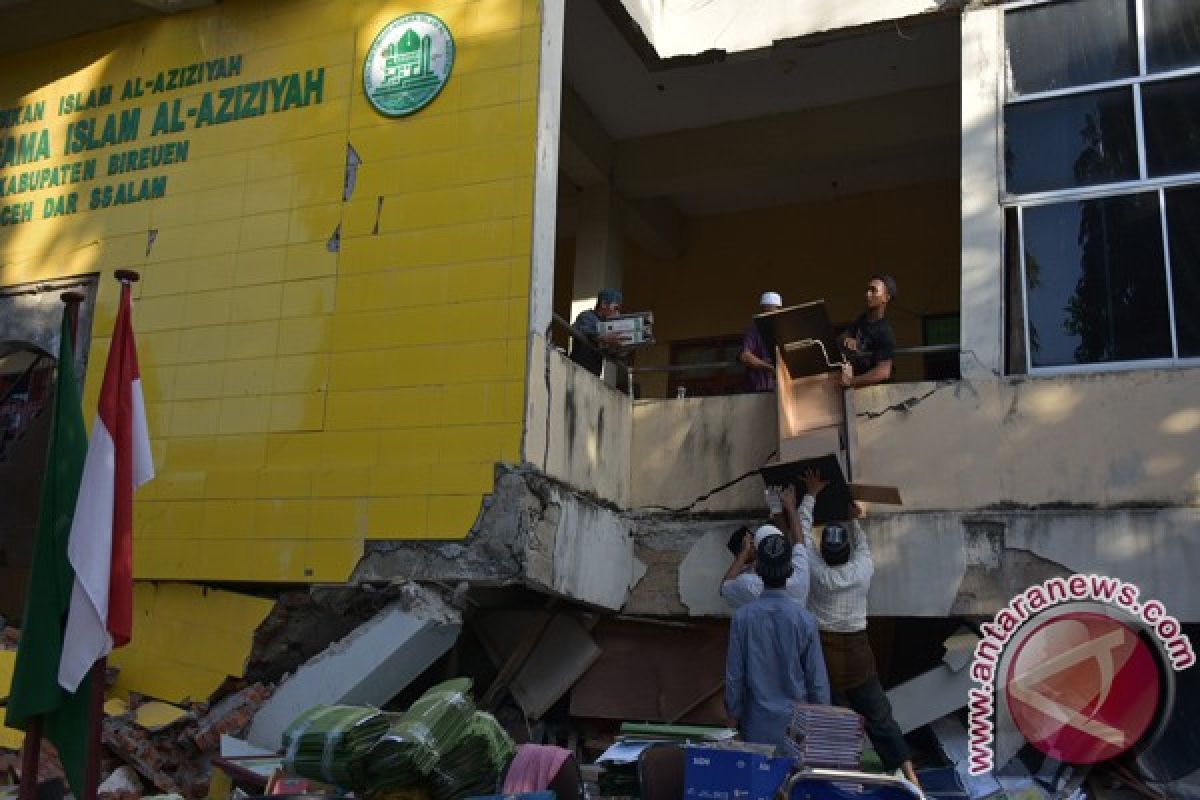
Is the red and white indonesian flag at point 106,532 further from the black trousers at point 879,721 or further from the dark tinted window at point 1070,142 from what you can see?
the dark tinted window at point 1070,142

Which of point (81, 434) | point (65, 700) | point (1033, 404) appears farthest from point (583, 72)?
point (65, 700)

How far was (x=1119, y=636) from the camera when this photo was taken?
23.8ft

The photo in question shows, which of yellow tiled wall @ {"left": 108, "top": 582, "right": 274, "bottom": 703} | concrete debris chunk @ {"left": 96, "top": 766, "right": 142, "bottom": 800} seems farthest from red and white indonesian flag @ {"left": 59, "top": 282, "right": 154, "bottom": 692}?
yellow tiled wall @ {"left": 108, "top": 582, "right": 274, "bottom": 703}

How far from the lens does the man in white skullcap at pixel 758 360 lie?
357 inches

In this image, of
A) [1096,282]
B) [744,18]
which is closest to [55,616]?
[1096,282]

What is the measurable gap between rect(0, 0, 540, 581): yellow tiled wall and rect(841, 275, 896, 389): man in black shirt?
2.27m

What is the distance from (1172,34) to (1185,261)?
165cm

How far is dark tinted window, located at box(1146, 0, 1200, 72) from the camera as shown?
869 centimetres

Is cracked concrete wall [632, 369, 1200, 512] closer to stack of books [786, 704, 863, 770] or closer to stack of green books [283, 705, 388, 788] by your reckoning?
stack of books [786, 704, 863, 770]

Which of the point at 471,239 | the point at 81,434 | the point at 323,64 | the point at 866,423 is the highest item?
the point at 323,64

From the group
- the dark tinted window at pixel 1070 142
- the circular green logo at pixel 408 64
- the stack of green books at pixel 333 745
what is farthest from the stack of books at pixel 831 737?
the circular green logo at pixel 408 64

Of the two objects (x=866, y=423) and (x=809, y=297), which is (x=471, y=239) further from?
(x=809, y=297)

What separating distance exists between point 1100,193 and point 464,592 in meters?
5.03

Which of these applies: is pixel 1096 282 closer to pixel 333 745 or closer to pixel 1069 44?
pixel 1069 44
